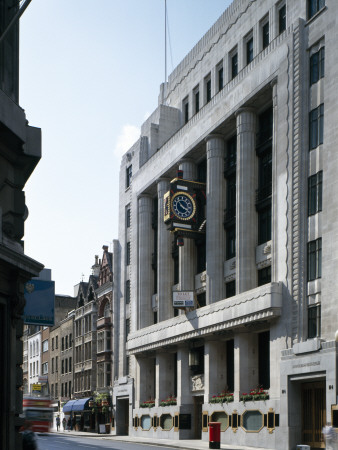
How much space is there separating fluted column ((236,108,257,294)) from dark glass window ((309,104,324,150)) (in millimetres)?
6919

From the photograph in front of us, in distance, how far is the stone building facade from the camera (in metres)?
41.6

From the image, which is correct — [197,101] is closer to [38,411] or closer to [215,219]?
[215,219]

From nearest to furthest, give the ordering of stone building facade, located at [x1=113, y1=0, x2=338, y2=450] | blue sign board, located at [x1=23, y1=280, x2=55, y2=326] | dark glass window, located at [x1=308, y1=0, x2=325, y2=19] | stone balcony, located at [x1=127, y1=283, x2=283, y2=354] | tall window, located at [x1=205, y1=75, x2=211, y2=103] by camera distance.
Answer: blue sign board, located at [x1=23, y1=280, x2=55, y2=326]
stone building facade, located at [x1=113, y1=0, x2=338, y2=450]
stone balcony, located at [x1=127, y1=283, x2=283, y2=354]
dark glass window, located at [x1=308, y1=0, x2=325, y2=19]
tall window, located at [x1=205, y1=75, x2=211, y2=103]

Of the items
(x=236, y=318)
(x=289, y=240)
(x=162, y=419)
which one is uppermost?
(x=289, y=240)

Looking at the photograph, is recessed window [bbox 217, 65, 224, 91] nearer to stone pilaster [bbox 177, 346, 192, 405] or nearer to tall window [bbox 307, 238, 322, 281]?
tall window [bbox 307, 238, 322, 281]

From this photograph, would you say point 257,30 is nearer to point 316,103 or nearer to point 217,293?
point 316,103

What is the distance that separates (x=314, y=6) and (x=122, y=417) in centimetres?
4293

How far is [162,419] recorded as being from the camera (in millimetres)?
59688

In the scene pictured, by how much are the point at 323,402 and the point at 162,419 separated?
21.8m

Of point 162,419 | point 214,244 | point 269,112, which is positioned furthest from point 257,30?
point 162,419

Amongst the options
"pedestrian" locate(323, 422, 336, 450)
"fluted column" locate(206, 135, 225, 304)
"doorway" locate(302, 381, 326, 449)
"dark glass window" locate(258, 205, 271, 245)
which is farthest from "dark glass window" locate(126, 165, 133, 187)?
"pedestrian" locate(323, 422, 336, 450)

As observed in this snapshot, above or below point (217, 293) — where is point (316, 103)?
above

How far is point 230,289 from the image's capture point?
52.3 m

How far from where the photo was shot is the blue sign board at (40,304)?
22.8 meters
